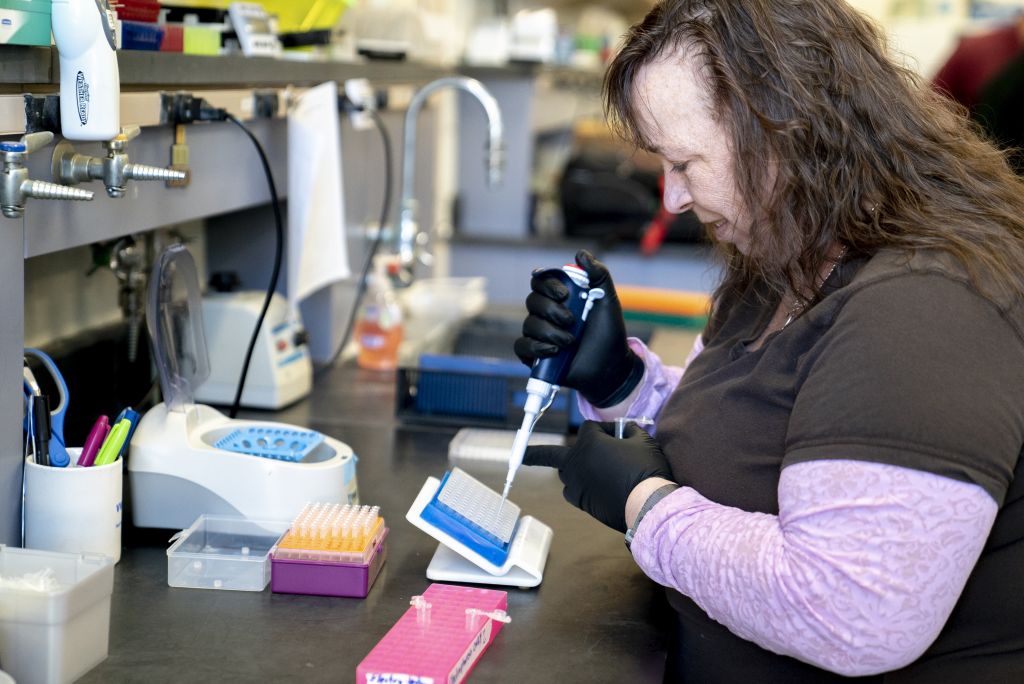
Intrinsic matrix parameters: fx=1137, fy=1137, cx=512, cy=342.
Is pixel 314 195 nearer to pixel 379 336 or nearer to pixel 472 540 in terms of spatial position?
pixel 379 336

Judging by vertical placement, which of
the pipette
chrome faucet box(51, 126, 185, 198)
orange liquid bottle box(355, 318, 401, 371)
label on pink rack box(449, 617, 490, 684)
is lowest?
orange liquid bottle box(355, 318, 401, 371)

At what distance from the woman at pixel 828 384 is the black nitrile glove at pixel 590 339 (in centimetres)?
14

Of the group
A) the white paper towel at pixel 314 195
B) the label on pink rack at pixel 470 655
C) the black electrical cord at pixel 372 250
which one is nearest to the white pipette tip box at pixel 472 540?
the label on pink rack at pixel 470 655

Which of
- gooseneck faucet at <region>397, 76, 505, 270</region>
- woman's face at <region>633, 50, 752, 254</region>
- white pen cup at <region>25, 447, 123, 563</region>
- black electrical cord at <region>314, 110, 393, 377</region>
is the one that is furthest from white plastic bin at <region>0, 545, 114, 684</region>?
gooseneck faucet at <region>397, 76, 505, 270</region>

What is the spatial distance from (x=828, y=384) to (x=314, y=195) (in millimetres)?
1182

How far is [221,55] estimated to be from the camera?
5.20ft

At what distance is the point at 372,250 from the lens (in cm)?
251

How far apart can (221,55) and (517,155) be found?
2228 mm

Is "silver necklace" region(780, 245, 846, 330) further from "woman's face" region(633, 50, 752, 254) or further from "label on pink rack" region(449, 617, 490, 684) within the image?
"label on pink rack" region(449, 617, 490, 684)

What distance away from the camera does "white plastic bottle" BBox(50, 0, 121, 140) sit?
1125 mm

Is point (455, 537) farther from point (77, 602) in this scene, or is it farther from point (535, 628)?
point (77, 602)

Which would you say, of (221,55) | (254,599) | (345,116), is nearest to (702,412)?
(254,599)

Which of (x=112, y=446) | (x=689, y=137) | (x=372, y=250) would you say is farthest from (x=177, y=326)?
(x=372, y=250)

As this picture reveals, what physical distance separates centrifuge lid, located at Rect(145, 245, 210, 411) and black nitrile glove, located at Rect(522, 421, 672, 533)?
499 mm
